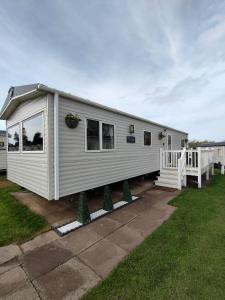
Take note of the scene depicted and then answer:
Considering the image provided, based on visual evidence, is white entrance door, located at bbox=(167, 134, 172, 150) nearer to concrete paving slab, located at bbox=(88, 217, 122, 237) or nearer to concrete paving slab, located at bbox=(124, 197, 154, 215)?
concrete paving slab, located at bbox=(124, 197, 154, 215)

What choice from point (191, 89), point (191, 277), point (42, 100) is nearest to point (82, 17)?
point (42, 100)

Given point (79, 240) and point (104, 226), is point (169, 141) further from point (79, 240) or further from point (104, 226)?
point (79, 240)

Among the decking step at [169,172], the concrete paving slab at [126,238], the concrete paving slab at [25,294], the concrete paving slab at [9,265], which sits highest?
the decking step at [169,172]

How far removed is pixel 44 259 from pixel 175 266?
2.18m

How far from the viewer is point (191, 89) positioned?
1614 cm

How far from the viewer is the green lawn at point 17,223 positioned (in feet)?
12.0

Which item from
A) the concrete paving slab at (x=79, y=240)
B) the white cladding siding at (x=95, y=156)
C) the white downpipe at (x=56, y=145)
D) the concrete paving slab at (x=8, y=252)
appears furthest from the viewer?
the white cladding siding at (x=95, y=156)

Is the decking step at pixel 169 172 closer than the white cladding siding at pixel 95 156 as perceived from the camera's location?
No

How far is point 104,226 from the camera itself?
412cm

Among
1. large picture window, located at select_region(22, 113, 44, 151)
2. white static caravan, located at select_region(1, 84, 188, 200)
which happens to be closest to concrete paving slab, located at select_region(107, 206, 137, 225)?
white static caravan, located at select_region(1, 84, 188, 200)

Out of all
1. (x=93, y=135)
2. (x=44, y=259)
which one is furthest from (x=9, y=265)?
(x=93, y=135)

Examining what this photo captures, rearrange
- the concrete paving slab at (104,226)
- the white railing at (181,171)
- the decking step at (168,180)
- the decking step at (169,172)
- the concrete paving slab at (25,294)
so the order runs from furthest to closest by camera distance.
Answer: the decking step at (169,172)
the decking step at (168,180)
the white railing at (181,171)
the concrete paving slab at (104,226)
the concrete paving slab at (25,294)

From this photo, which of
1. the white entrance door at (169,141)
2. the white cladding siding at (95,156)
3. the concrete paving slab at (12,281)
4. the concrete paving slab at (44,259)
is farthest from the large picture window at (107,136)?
the white entrance door at (169,141)

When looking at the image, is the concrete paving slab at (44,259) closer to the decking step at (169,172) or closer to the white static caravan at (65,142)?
the white static caravan at (65,142)
